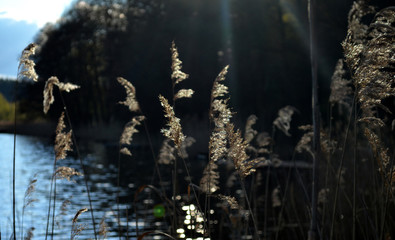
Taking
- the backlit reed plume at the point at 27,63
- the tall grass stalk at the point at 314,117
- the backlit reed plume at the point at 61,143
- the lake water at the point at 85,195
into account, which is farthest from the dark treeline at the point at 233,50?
the tall grass stalk at the point at 314,117

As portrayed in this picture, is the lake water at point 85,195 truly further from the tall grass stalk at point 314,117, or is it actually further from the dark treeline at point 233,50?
the dark treeline at point 233,50

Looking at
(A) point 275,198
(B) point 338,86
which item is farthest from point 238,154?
(A) point 275,198

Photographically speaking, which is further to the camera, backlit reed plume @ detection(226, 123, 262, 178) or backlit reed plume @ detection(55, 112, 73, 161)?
backlit reed plume @ detection(55, 112, 73, 161)

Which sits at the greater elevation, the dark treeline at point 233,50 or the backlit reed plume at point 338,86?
the dark treeline at point 233,50

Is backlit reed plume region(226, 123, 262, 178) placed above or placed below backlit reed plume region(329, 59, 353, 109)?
below

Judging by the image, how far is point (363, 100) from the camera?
2.28 metres

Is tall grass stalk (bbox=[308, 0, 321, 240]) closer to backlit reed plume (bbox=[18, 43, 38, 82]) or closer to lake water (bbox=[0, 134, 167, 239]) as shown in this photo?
backlit reed plume (bbox=[18, 43, 38, 82])

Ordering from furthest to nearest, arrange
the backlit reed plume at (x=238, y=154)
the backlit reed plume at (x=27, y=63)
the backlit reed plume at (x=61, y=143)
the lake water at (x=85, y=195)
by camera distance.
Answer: the lake water at (x=85, y=195) → the backlit reed plume at (x=61, y=143) → the backlit reed plume at (x=27, y=63) → the backlit reed plume at (x=238, y=154)

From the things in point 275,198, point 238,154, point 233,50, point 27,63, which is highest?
point 233,50

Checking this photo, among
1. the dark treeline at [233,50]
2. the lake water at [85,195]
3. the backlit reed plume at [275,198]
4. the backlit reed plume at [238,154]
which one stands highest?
the dark treeline at [233,50]

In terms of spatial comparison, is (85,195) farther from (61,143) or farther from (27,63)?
(27,63)

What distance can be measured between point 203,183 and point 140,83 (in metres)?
25.1

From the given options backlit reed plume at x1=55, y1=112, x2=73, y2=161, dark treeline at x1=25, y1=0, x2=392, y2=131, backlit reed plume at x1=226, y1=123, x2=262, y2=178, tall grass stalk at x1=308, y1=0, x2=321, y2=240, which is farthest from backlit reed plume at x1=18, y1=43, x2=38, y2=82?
dark treeline at x1=25, y1=0, x2=392, y2=131

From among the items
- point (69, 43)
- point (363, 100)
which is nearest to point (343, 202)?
point (363, 100)
